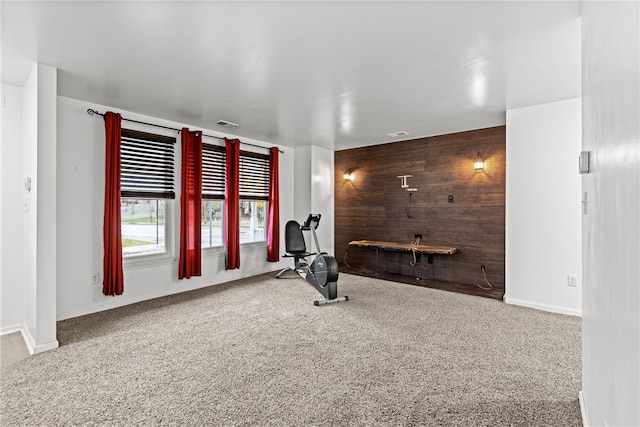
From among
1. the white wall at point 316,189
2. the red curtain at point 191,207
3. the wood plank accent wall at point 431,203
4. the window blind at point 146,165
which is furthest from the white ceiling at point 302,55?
the white wall at point 316,189

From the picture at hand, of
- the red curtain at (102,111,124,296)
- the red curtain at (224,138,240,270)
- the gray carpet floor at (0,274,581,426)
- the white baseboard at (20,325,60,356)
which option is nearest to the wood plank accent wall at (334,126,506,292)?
the gray carpet floor at (0,274,581,426)

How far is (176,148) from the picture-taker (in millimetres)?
4840

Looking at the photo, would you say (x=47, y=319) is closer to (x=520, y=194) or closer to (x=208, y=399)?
(x=208, y=399)

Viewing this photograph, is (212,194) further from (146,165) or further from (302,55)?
(302,55)

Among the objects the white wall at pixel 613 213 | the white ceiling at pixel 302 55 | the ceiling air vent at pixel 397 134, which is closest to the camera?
the white wall at pixel 613 213

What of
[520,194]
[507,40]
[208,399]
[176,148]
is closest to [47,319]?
[208,399]

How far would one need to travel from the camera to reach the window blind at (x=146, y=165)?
4320mm

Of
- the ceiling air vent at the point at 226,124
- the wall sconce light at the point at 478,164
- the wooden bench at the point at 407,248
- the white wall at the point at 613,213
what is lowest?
the wooden bench at the point at 407,248

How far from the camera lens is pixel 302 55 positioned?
275 centimetres

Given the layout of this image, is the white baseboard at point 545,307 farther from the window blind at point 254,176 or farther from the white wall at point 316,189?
the window blind at point 254,176

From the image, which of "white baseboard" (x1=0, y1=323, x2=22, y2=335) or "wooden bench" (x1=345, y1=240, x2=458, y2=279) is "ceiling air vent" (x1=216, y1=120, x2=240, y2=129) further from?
"white baseboard" (x1=0, y1=323, x2=22, y2=335)

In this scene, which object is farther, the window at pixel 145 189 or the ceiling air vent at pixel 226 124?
the ceiling air vent at pixel 226 124

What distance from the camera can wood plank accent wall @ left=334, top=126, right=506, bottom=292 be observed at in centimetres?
507

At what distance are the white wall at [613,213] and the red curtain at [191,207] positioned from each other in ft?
Answer: 14.7
